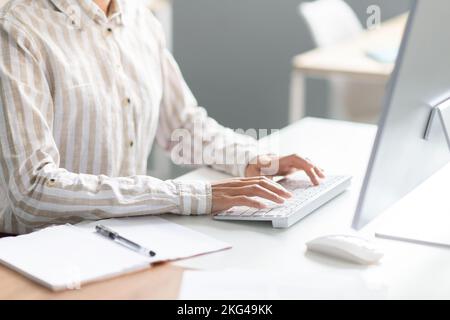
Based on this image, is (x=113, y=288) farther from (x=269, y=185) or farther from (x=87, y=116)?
(x=87, y=116)

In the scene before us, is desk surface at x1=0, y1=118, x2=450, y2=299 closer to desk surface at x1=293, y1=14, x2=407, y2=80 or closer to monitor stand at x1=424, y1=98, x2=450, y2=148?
monitor stand at x1=424, y1=98, x2=450, y2=148

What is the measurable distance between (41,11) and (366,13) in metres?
2.25

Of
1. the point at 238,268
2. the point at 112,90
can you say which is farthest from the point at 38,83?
the point at 238,268

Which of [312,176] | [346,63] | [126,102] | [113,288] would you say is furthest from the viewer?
[346,63]

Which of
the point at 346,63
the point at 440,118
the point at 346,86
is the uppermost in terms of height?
the point at 440,118

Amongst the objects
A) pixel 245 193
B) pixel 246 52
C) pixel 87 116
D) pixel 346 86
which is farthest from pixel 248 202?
pixel 246 52

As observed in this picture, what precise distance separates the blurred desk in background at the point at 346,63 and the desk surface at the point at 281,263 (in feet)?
4.33

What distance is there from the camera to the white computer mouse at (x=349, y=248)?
1.24 m

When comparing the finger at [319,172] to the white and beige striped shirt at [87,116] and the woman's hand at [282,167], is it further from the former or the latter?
the white and beige striped shirt at [87,116]

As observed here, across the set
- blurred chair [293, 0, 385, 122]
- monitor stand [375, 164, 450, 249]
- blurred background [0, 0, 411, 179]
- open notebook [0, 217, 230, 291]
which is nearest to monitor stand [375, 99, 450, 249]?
monitor stand [375, 164, 450, 249]

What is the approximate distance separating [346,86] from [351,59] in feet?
1.08

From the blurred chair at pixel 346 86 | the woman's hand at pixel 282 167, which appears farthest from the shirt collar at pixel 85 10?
the blurred chair at pixel 346 86

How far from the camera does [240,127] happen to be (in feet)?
12.5

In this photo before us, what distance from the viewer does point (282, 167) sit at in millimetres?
1657
